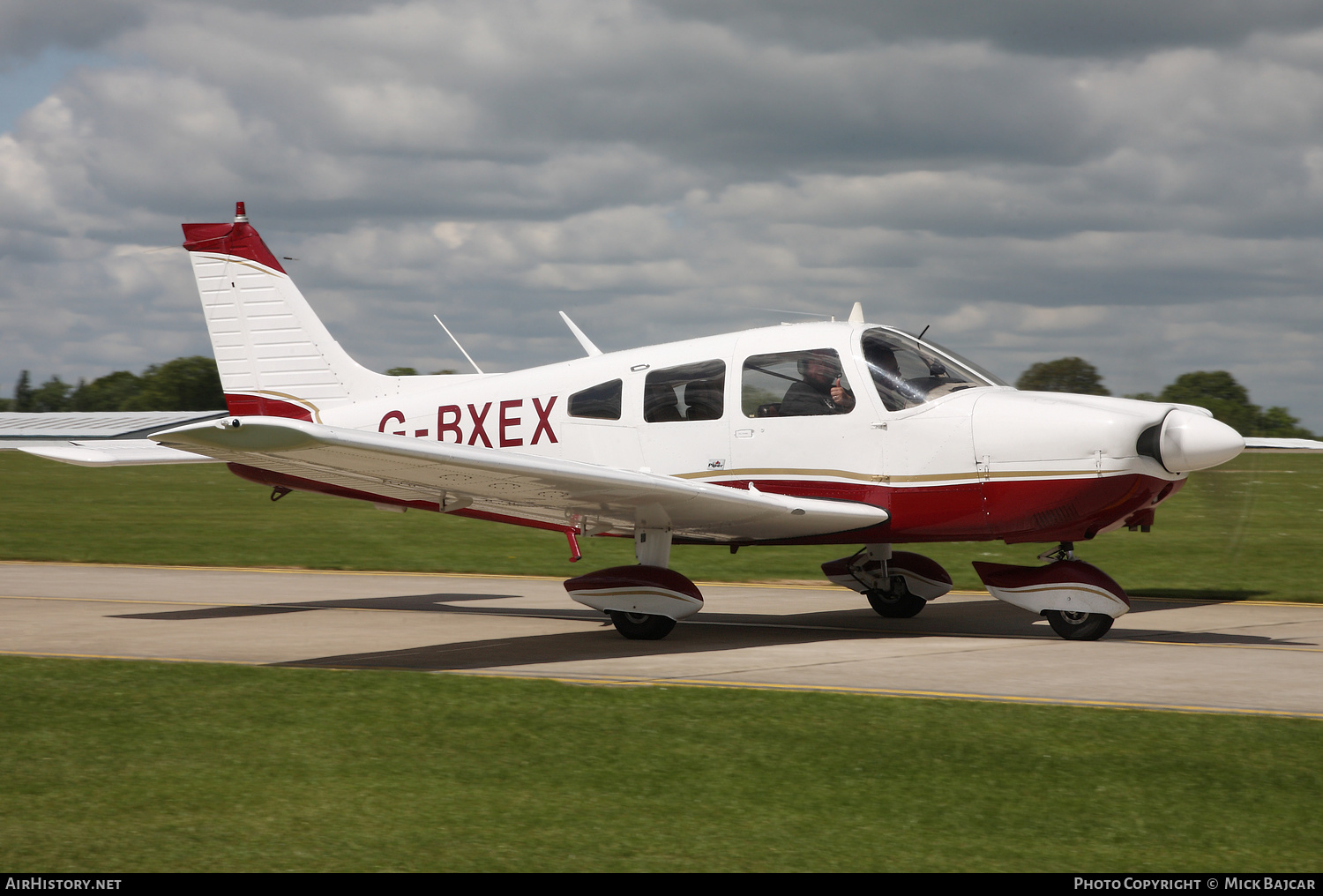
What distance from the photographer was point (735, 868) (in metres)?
4.41

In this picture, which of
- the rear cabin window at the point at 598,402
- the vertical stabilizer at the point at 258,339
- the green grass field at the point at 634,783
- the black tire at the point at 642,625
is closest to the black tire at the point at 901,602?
the black tire at the point at 642,625

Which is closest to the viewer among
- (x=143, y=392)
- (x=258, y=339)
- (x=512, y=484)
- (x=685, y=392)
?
(x=512, y=484)

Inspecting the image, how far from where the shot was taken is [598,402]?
11.5 metres

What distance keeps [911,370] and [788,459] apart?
4.28 feet

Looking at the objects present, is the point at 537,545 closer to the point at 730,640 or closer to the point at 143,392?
the point at 730,640

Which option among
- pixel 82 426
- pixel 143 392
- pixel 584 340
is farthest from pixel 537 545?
pixel 143 392

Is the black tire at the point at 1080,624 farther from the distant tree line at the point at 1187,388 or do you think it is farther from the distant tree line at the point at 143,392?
the distant tree line at the point at 143,392

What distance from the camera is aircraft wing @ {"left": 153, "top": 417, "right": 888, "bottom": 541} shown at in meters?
7.61

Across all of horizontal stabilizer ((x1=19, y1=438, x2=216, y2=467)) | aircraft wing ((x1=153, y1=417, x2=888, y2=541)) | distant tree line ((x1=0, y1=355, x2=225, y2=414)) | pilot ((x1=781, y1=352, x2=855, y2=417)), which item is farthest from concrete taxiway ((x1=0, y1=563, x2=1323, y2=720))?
distant tree line ((x1=0, y1=355, x2=225, y2=414))

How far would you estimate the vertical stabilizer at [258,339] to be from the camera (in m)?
13.2

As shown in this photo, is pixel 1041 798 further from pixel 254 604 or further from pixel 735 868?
pixel 254 604

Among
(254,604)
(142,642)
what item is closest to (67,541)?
(254,604)

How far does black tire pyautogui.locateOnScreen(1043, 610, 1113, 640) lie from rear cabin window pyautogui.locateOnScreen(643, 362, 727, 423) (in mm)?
3348
